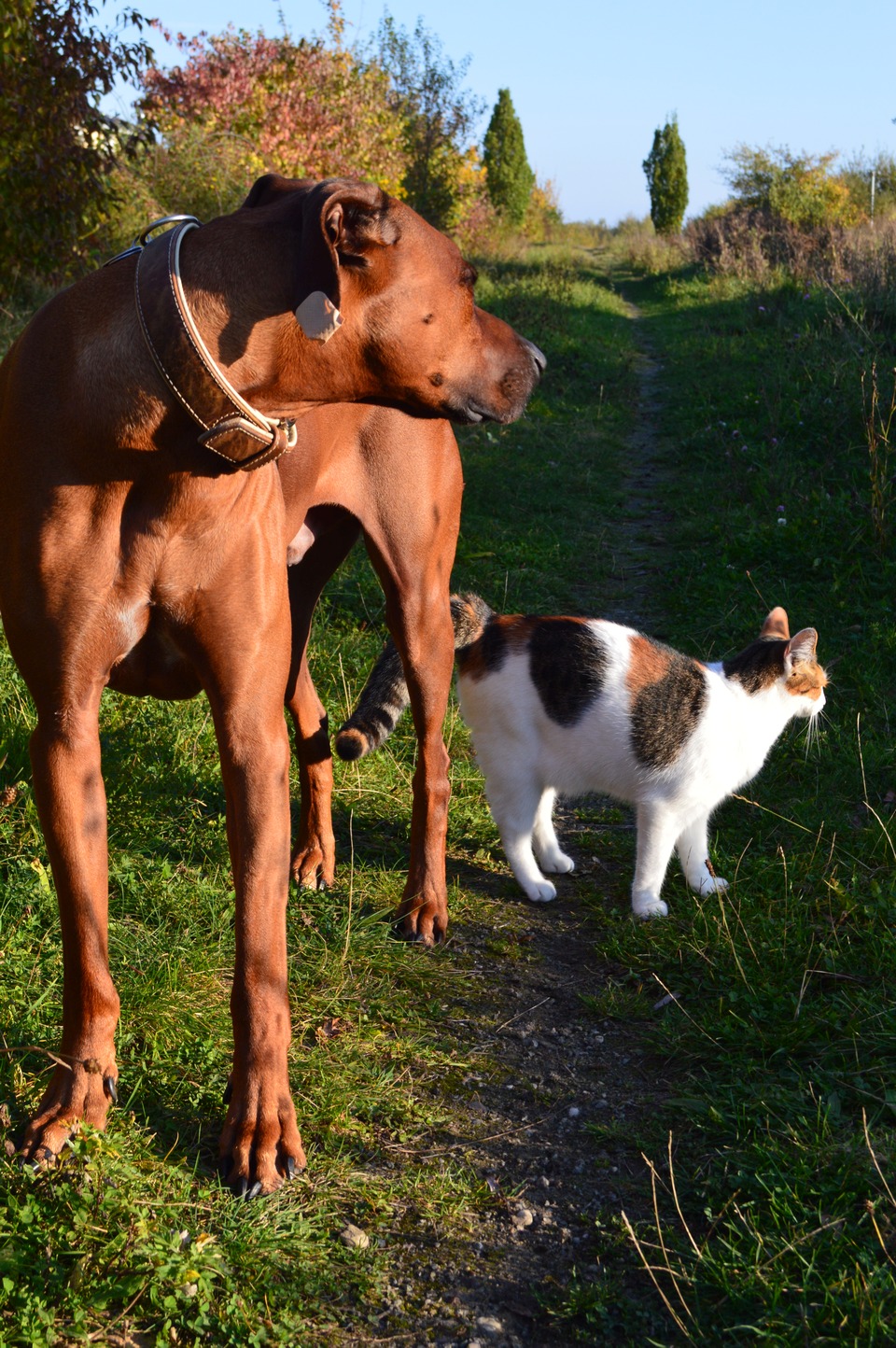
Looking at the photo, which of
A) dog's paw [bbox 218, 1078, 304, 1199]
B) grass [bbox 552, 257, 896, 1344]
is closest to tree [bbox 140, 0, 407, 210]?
grass [bbox 552, 257, 896, 1344]

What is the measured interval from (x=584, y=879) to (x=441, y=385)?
6.95ft

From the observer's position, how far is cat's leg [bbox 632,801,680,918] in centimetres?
366

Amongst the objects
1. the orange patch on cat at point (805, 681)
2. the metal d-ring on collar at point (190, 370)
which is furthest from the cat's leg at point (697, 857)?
the metal d-ring on collar at point (190, 370)

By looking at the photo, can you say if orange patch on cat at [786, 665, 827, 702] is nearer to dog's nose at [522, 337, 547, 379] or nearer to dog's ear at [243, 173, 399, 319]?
dog's nose at [522, 337, 547, 379]

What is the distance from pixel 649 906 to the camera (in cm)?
363

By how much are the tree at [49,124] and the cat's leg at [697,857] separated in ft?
22.7

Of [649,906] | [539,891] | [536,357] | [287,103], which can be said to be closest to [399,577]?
[536,357]

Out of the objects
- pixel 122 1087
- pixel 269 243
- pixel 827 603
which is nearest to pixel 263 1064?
pixel 122 1087

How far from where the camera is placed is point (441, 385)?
8.28 ft

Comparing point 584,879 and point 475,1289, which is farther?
point 584,879

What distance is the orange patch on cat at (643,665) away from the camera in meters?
3.81

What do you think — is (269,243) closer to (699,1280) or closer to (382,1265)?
(382,1265)

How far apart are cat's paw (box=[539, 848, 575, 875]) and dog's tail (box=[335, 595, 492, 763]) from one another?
2.42 feet

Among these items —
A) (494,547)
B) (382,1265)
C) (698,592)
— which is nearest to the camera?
(382,1265)
